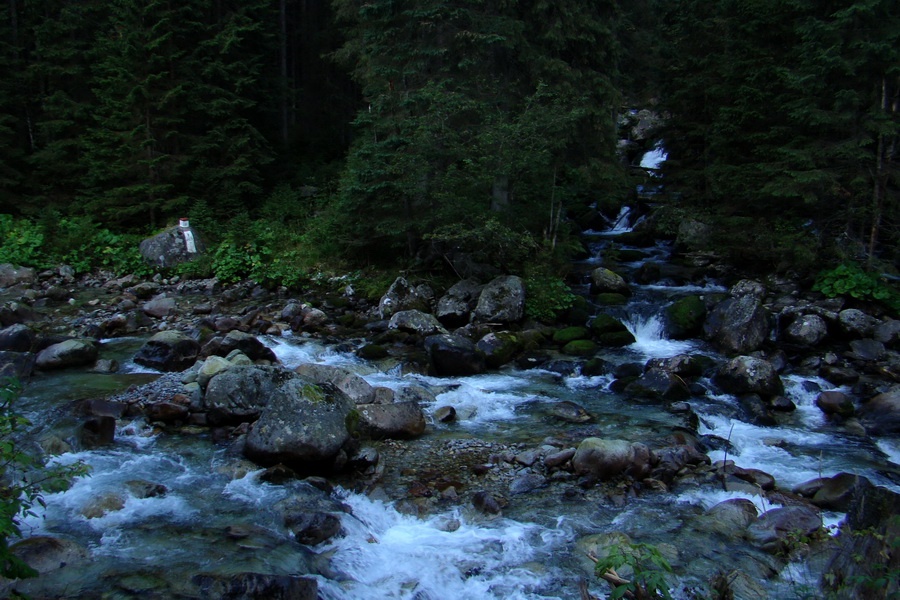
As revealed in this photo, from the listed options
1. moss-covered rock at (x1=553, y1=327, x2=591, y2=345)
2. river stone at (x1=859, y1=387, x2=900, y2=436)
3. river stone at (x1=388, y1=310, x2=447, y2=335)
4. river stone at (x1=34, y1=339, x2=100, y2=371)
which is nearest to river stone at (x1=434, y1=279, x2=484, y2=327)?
river stone at (x1=388, y1=310, x2=447, y2=335)

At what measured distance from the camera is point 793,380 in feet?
36.0

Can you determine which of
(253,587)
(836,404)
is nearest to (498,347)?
(836,404)

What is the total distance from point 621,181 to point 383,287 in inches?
284

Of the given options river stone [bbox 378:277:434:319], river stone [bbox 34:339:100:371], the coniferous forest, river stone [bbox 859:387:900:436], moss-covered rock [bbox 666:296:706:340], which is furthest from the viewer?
river stone [bbox 378:277:434:319]

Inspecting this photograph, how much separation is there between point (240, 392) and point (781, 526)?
738cm

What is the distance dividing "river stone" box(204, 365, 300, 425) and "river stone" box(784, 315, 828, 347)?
1067 centimetres

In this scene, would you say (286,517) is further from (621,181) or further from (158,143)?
(158,143)

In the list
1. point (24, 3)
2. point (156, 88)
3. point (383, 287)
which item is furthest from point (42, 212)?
point (383, 287)

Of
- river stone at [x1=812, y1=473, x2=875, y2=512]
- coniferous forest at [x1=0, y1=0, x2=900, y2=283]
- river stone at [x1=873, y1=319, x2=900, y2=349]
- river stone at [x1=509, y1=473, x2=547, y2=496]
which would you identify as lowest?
river stone at [x1=509, y1=473, x2=547, y2=496]

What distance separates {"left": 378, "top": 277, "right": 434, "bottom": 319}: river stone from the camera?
1484 centimetres

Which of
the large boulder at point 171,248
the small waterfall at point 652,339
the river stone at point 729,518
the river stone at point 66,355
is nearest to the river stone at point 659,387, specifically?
the small waterfall at point 652,339

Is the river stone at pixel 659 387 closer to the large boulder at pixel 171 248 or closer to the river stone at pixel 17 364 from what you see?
the river stone at pixel 17 364

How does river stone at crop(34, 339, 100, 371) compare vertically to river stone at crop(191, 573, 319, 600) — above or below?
below

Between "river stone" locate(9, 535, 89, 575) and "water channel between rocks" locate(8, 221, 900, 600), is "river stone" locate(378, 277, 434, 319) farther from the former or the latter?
"river stone" locate(9, 535, 89, 575)
